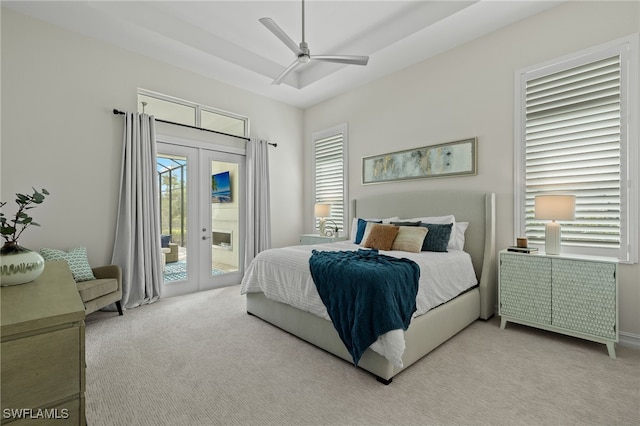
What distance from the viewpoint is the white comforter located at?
244 centimetres

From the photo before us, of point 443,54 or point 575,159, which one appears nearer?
point 575,159

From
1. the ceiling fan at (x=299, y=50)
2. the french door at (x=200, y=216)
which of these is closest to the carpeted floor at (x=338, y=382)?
the french door at (x=200, y=216)

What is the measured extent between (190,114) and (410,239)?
3562 millimetres

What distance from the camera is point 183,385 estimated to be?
2049 millimetres

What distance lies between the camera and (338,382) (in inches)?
82.2

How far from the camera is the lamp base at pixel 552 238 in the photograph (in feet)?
9.16

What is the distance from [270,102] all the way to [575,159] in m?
4.41

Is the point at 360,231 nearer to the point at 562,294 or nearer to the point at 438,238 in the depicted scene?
the point at 438,238

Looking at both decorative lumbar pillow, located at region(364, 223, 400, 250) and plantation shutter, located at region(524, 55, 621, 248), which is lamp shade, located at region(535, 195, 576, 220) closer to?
plantation shutter, located at region(524, 55, 621, 248)

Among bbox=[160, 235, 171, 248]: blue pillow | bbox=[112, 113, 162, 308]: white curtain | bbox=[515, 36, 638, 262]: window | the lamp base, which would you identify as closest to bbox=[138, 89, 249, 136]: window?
bbox=[112, 113, 162, 308]: white curtain

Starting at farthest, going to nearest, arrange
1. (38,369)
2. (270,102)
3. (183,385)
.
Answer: (270,102) → (183,385) → (38,369)

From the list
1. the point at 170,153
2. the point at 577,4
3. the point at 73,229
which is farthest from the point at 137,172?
the point at 577,4

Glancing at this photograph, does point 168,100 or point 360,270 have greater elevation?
point 168,100

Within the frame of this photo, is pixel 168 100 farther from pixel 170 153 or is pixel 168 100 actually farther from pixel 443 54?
pixel 443 54
